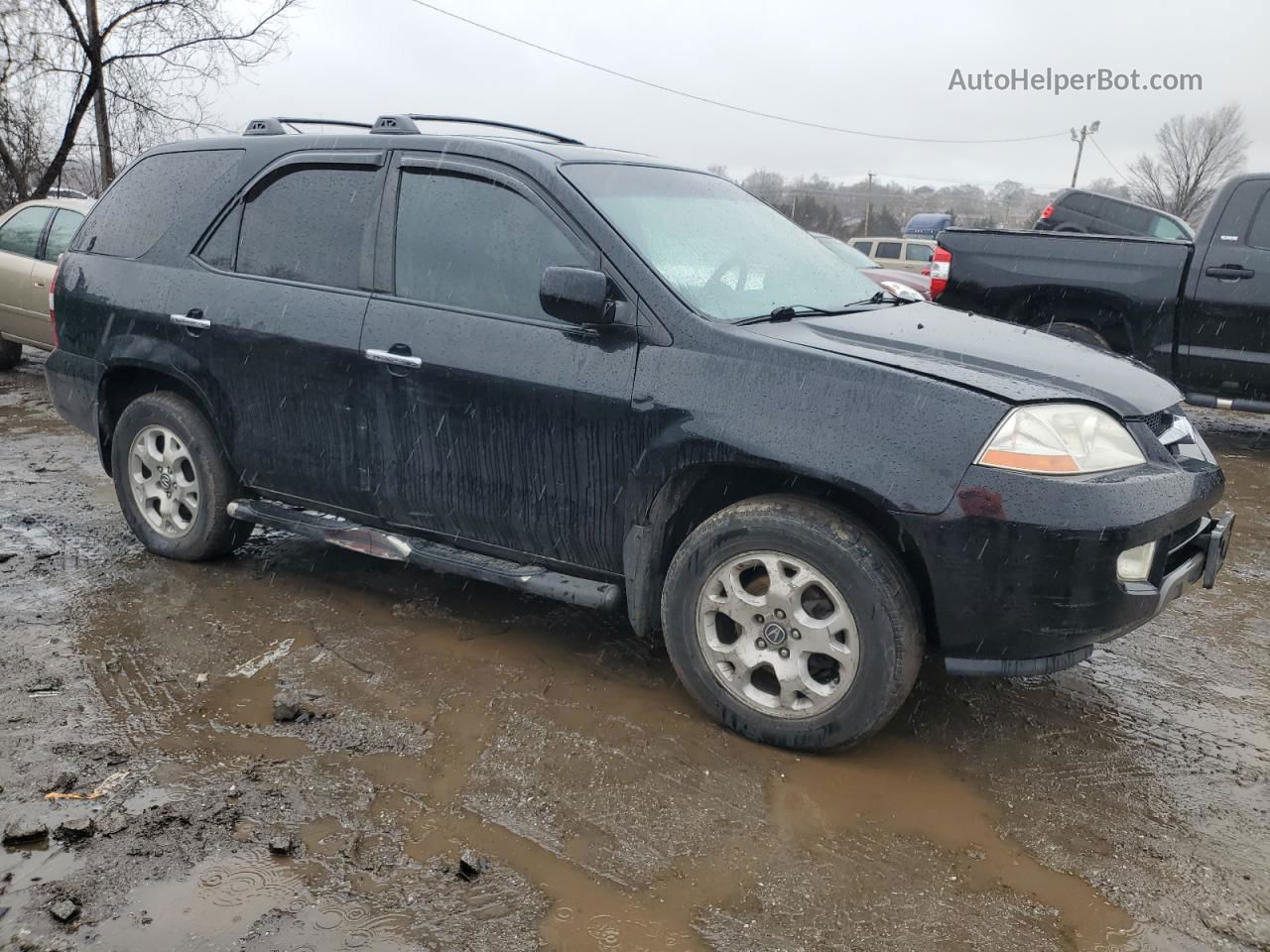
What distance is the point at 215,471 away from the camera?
4375mm

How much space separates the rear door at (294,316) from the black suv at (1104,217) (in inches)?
359

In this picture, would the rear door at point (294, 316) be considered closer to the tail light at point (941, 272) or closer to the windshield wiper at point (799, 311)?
the windshield wiper at point (799, 311)

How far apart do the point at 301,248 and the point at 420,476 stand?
1.09 metres

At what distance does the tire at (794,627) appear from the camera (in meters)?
2.92

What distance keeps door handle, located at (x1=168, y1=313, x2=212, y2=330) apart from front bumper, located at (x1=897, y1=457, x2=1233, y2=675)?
2939mm

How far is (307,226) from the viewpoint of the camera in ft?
Result: 13.3

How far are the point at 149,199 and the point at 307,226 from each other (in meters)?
1.04

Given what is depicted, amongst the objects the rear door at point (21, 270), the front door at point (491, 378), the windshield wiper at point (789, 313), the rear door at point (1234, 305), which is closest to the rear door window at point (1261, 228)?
the rear door at point (1234, 305)

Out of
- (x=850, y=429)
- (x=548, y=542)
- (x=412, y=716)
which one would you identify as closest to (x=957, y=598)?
(x=850, y=429)

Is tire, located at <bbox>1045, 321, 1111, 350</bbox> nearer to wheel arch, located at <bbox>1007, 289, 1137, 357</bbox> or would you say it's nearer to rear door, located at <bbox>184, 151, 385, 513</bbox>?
wheel arch, located at <bbox>1007, 289, 1137, 357</bbox>

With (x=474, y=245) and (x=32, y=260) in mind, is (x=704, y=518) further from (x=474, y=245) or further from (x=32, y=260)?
(x=32, y=260)

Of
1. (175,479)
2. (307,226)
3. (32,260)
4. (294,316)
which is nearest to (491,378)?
(294,316)

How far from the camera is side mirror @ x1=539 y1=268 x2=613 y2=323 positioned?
316 cm

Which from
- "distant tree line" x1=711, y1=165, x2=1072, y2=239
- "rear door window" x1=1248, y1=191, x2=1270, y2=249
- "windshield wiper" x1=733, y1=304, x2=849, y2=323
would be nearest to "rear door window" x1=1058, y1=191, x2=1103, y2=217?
"rear door window" x1=1248, y1=191, x2=1270, y2=249
